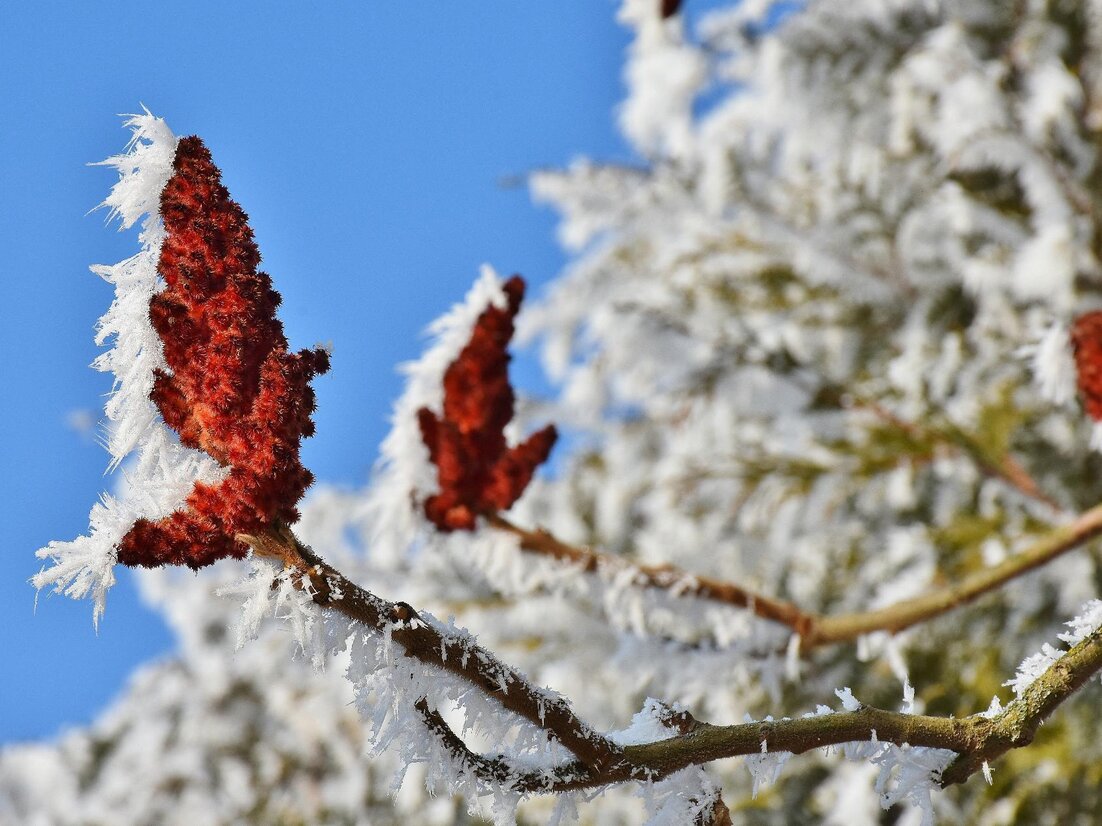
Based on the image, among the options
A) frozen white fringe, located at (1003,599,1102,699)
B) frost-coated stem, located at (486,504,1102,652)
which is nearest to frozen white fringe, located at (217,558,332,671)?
frozen white fringe, located at (1003,599,1102,699)

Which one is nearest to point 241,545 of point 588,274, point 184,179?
point 184,179

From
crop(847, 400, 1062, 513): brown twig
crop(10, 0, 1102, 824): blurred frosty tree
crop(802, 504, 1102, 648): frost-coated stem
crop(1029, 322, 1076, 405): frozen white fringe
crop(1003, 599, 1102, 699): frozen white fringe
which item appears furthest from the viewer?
crop(847, 400, 1062, 513): brown twig

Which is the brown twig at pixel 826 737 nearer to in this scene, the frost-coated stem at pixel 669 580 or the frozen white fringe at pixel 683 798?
the frozen white fringe at pixel 683 798

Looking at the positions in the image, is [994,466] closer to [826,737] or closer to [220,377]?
[826,737]

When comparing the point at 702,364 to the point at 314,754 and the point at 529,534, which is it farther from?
the point at 314,754

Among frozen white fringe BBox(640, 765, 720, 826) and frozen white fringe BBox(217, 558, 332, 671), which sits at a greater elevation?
frozen white fringe BBox(217, 558, 332, 671)

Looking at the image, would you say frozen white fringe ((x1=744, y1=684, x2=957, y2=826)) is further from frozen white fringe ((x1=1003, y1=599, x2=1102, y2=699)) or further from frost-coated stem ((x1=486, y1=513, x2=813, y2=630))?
frost-coated stem ((x1=486, y1=513, x2=813, y2=630))
